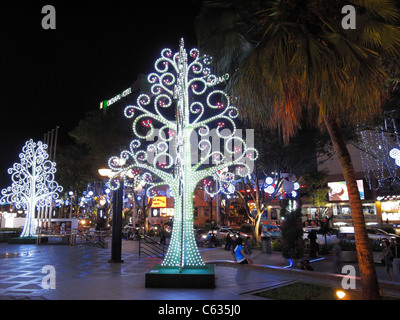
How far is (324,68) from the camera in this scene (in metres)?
5.96

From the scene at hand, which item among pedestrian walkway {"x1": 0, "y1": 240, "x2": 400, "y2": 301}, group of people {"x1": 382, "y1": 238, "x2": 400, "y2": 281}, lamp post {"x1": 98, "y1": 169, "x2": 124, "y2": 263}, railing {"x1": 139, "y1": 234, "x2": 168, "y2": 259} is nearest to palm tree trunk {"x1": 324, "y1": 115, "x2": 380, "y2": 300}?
pedestrian walkway {"x1": 0, "y1": 240, "x2": 400, "y2": 301}

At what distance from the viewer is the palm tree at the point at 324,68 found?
6.02m

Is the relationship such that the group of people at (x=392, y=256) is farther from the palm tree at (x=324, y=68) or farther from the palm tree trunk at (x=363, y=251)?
the palm tree at (x=324, y=68)

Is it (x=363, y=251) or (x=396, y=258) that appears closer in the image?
(x=363, y=251)

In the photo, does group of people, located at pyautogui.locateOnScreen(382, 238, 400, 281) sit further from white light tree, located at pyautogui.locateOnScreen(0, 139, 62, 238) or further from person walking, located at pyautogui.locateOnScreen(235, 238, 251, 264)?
white light tree, located at pyautogui.locateOnScreen(0, 139, 62, 238)

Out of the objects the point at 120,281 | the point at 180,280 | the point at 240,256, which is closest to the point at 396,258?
the point at 240,256

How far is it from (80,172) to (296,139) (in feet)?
86.7

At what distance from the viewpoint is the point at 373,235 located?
20.9m

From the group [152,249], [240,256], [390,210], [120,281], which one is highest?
[390,210]

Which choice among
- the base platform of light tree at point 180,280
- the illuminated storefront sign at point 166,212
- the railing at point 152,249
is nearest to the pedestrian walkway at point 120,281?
the base platform of light tree at point 180,280

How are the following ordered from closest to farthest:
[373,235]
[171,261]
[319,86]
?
[319,86] → [171,261] → [373,235]

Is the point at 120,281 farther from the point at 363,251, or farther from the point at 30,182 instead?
the point at 30,182
